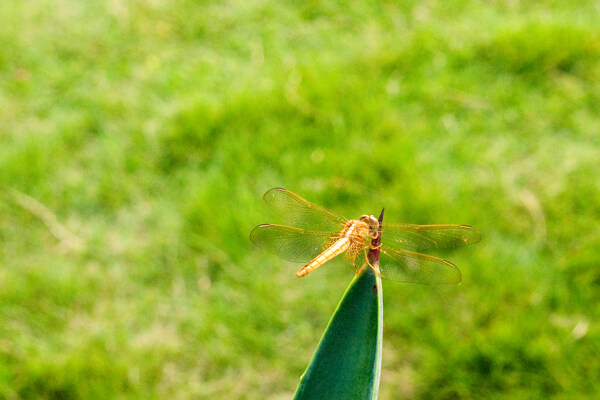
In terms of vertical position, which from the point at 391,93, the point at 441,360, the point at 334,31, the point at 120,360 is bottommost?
the point at 120,360

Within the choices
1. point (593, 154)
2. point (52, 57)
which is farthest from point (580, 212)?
point (52, 57)

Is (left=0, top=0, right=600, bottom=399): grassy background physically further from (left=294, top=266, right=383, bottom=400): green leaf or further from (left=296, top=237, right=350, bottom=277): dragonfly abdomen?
(left=294, top=266, right=383, bottom=400): green leaf

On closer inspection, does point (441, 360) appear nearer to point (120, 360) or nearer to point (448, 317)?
point (448, 317)

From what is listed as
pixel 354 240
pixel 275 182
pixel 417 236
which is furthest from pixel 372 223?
pixel 275 182

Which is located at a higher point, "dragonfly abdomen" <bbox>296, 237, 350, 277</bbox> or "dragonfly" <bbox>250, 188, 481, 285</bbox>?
"dragonfly" <bbox>250, 188, 481, 285</bbox>

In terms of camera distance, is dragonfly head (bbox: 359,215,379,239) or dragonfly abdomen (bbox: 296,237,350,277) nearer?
dragonfly head (bbox: 359,215,379,239)

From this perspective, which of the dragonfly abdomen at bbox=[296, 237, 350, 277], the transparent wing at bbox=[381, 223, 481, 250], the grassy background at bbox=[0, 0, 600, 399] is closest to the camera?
the dragonfly abdomen at bbox=[296, 237, 350, 277]

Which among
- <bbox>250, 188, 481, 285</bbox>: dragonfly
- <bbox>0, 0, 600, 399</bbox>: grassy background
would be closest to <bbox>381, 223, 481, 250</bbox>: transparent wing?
<bbox>250, 188, 481, 285</bbox>: dragonfly
